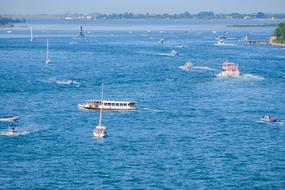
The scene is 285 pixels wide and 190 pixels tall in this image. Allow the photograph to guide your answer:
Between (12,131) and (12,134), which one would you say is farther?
(12,131)

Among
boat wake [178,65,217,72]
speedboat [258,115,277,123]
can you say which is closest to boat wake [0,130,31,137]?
speedboat [258,115,277,123]

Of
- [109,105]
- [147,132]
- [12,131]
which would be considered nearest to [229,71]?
[109,105]

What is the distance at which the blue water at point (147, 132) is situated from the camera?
2167 inches

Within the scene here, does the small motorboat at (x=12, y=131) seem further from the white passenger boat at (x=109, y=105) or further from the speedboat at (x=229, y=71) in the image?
the speedboat at (x=229, y=71)

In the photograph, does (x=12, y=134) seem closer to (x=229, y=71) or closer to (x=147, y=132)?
(x=147, y=132)

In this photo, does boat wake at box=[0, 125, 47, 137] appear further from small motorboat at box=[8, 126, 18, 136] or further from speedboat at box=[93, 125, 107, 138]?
speedboat at box=[93, 125, 107, 138]

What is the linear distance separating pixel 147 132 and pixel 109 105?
15.4 meters

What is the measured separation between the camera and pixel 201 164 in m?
58.9

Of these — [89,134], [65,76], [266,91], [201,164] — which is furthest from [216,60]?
[201,164]

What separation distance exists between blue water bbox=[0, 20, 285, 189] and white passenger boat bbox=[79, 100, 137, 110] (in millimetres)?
1526

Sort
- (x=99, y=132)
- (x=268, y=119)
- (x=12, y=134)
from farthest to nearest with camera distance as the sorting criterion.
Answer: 1. (x=268, y=119)
2. (x=12, y=134)
3. (x=99, y=132)

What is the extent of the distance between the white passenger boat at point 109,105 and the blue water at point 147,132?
153 centimetres

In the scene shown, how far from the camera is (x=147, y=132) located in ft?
236

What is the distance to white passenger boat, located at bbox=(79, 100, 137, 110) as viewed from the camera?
8581 centimetres
